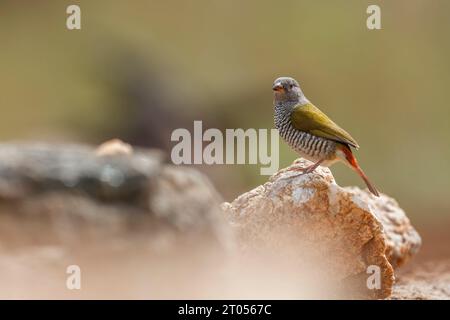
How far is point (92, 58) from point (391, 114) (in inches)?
150

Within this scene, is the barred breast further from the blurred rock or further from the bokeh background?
the bokeh background

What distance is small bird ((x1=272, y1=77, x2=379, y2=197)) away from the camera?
11.7ft

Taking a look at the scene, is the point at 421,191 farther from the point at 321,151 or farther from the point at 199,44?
the point at 321,151

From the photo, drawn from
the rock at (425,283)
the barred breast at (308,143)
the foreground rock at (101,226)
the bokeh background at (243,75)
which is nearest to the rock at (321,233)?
the barred breast at (308,143)

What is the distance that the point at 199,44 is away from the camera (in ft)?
29.8

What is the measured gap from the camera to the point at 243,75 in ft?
29.7

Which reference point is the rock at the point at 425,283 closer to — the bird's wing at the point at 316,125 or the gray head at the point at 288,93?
the bird's wing at the point at 316,125

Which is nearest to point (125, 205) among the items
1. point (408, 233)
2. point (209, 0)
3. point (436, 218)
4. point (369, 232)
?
point (369, 232)

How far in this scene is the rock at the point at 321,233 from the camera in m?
3.21

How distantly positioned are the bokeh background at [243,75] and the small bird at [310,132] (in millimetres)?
4406

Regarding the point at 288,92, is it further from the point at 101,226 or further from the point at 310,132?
the point at 101,226

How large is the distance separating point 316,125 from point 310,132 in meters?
0.05

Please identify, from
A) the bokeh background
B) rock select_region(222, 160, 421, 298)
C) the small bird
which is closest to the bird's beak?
the small bird

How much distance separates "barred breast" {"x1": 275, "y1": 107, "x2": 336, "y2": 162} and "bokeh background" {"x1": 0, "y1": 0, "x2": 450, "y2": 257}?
14.6 ft
